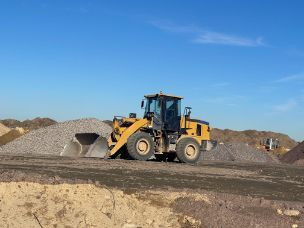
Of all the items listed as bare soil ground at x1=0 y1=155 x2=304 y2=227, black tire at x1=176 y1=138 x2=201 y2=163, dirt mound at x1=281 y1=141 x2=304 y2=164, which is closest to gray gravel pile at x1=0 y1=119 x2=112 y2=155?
black tire at x1=176 y1=138 x2=201 y2=163

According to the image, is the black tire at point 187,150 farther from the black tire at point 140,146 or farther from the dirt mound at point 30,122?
the dirt mound at point 30,122

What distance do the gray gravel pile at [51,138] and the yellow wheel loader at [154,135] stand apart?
4.12 metres

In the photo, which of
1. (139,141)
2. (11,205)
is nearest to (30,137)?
(139,141)

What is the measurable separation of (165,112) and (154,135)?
104 centimetres

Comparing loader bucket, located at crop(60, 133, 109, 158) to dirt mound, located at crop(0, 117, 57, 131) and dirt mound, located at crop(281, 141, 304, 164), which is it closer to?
dirt mound, located at crop(281, 141, 304, 164)

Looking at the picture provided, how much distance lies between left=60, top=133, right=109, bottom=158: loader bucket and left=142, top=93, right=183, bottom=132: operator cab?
7.17ft

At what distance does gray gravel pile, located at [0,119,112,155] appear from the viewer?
23469 mm

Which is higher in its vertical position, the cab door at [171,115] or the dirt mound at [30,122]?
the dirt mound at [30,122]

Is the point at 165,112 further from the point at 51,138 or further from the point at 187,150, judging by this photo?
the point at 51,138

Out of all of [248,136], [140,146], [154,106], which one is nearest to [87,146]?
[140,146]

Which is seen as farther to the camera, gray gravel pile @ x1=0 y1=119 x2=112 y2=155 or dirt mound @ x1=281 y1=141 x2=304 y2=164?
dirt mound @ x1=281 y1=141 x2=304 y2=164

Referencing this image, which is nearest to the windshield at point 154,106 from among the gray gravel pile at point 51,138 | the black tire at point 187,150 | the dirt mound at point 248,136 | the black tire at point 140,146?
the black tire at point 140,146

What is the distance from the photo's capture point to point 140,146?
1844 centimetres

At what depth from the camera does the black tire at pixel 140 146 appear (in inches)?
717
